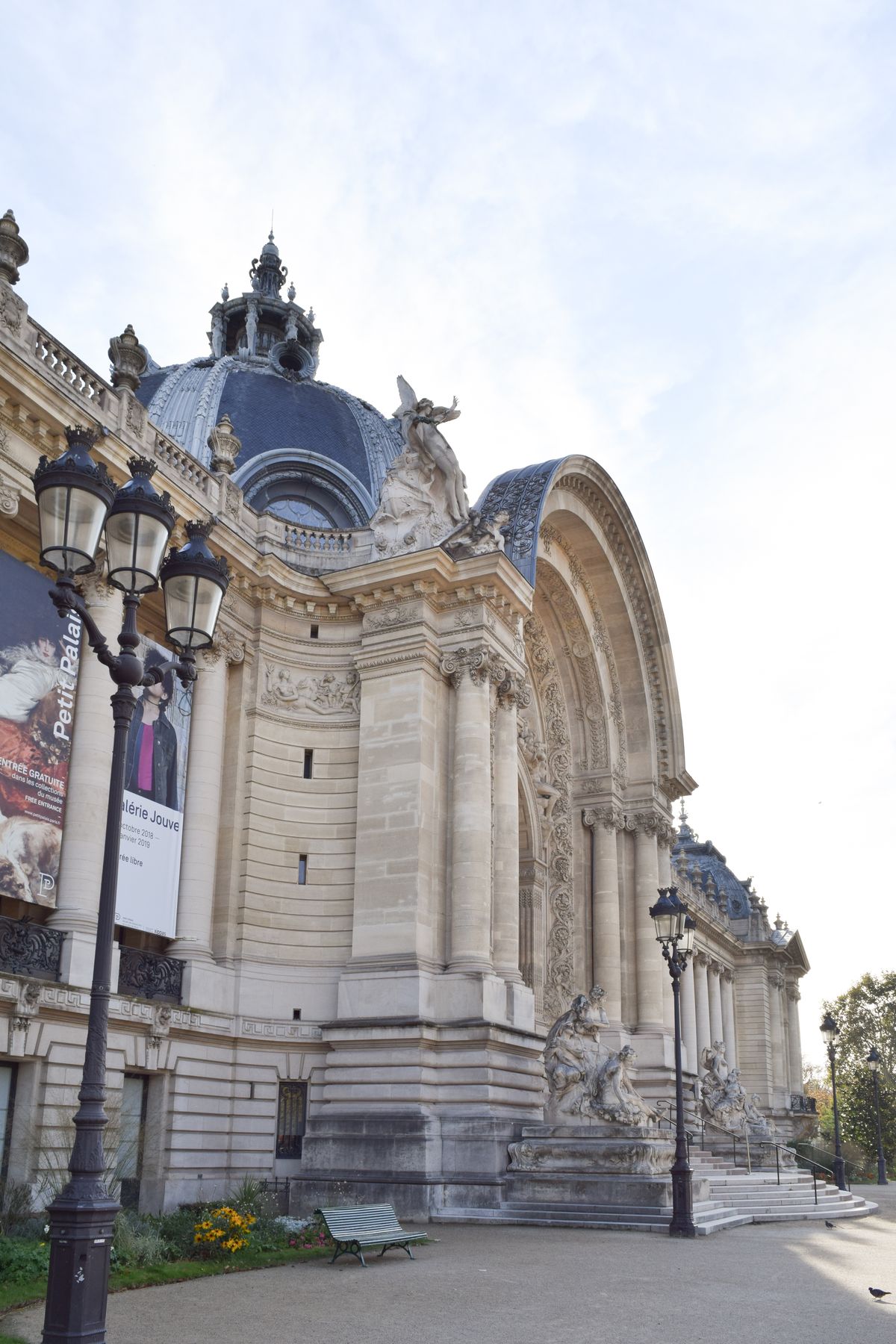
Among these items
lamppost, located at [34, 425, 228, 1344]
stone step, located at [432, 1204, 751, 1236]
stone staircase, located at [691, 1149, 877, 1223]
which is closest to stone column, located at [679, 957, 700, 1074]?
stone staircase, located at [691, 1149, 877, 1223]

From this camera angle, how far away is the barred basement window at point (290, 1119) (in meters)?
21.9

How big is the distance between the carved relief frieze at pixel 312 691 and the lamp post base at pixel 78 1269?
16839 mm

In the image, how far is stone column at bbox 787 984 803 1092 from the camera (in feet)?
219

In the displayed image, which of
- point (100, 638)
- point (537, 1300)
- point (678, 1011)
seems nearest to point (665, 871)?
point (678, 1011)

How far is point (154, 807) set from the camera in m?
21.0

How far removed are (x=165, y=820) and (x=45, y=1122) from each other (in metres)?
5.74

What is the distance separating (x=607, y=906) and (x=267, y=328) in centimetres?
2065

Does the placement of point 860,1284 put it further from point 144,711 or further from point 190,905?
point 144,711

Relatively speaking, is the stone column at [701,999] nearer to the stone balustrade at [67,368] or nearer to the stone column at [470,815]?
the stone column at [470,815]

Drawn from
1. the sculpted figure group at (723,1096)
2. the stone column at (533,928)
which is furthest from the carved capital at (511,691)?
the sculpted figure group at (723,1096)

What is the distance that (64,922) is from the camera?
1839 cm

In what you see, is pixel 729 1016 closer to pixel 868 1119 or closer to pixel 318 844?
pixel 868 1119

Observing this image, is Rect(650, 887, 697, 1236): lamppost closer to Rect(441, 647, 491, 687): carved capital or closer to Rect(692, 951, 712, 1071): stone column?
Rect(441, 647, 491, 687): carved capital

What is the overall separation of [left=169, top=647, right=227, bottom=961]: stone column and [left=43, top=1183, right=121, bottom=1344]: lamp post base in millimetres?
13503
